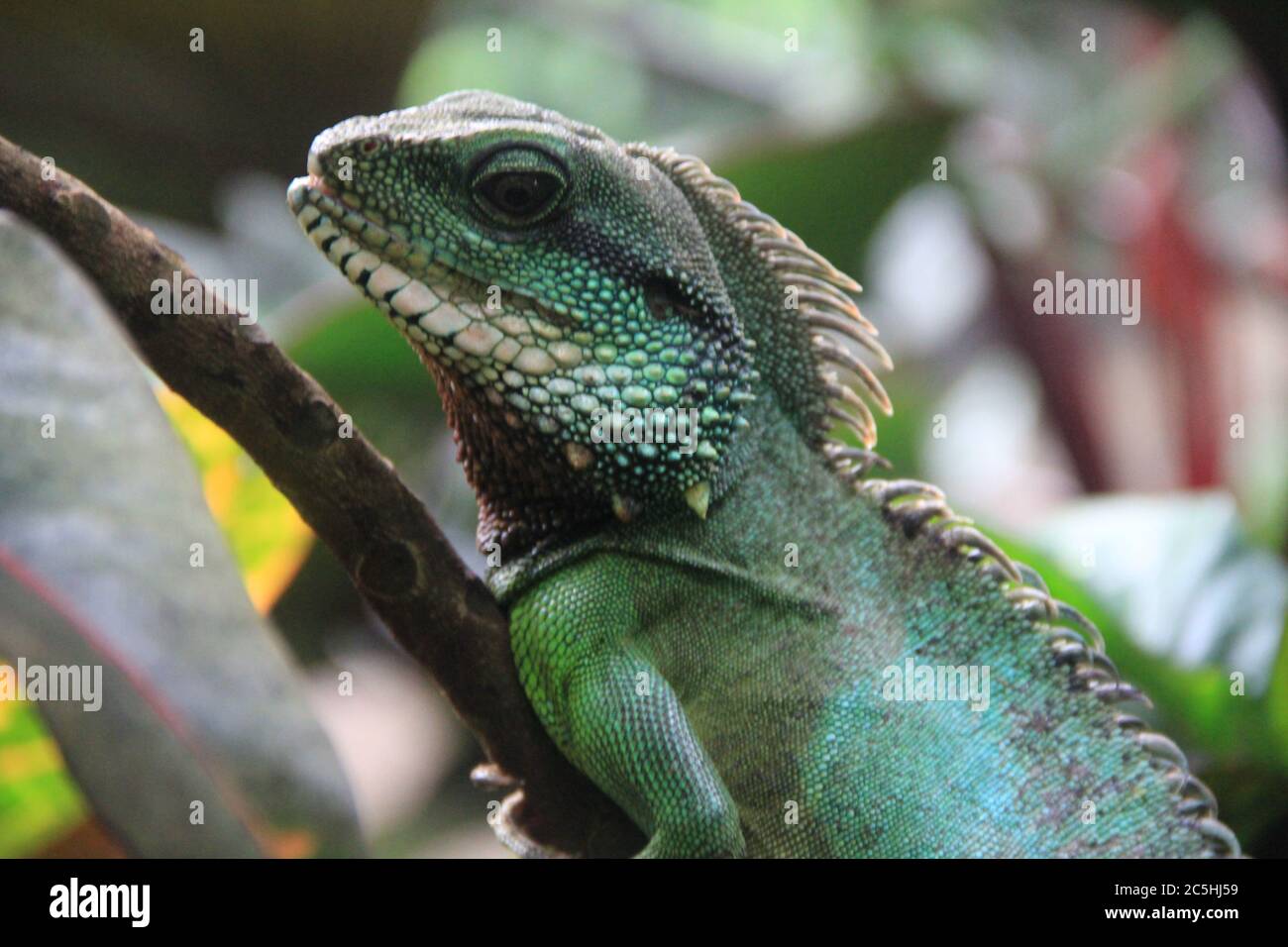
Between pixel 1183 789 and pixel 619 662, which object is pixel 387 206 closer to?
pixel 619 662

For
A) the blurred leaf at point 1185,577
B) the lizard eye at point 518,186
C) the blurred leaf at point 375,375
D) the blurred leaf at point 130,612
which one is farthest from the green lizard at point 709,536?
the blurred leaf at point 375,375

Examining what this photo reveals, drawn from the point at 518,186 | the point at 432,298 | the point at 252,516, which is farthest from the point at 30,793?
the point at 518,186

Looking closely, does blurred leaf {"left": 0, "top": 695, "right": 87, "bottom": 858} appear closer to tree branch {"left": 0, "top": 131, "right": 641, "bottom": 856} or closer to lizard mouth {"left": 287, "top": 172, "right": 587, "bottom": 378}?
tree branch {"left": 0, "top": 131, "right": 641, "bottom": 856}

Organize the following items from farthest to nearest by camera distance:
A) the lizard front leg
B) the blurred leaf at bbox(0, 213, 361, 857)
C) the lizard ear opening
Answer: the lizard ear opening < the lizard front leg < the blurred leaf at bbox(0, 213, 361, 857)

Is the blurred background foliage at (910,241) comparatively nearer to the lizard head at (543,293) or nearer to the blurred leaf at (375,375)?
the blurred leaf at (375,375)

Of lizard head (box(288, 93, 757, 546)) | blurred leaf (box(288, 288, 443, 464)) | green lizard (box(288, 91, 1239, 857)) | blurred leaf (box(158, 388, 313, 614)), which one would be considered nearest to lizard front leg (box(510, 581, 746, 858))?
green lizard (box(288, 91, 1239, 857))

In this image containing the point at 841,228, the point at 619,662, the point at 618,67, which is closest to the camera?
the point at 619,662

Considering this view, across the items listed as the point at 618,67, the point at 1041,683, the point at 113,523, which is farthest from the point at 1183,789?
the point at 618,67

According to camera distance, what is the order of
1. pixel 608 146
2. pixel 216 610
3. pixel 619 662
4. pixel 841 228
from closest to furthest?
pixel 216 610 < pixel 619 662 < pixel 608 146 < pixel 841 228
